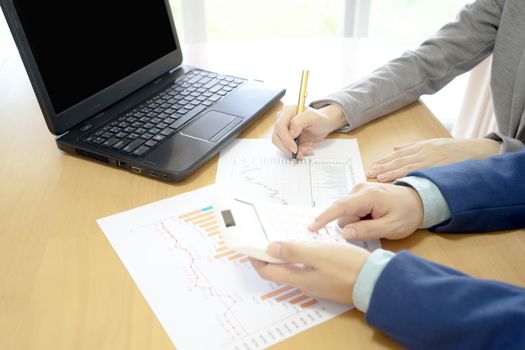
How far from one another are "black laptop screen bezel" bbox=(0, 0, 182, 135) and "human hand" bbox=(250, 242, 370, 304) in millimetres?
450

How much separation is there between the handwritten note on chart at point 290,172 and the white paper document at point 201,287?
9 centimetres

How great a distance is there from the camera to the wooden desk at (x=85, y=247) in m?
0.51

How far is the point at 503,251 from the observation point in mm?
606

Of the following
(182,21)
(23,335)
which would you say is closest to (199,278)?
(23,335)

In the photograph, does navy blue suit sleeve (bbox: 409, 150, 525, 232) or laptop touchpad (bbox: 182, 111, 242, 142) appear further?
laptop touchpad (bbox: 182, 111, 242, 142)

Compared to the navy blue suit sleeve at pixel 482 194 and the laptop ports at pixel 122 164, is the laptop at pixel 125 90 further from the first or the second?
the navy blue suit sleeve at pixel 482 194

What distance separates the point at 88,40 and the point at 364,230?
560 millimetres

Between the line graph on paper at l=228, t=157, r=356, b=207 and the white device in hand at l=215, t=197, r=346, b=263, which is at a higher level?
the white device in hand at l=215, t=197, r=346, b=263

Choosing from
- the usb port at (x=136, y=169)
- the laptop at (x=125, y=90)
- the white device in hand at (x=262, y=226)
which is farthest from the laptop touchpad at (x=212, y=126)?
the white device in hand at (x=262, y=226)

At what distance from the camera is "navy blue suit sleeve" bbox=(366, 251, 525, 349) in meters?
0.45

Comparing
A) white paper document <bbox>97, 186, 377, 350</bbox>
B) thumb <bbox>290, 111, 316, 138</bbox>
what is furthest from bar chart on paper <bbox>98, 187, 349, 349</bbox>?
thumb <bbox>290, 111, 316, 138</bbox>

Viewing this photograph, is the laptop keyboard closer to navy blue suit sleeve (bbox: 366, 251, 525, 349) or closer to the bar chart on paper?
the bar chart on paper

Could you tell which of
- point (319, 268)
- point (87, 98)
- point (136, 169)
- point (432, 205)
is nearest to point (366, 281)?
point (319, 268)

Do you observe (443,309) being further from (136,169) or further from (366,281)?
(136,169)
